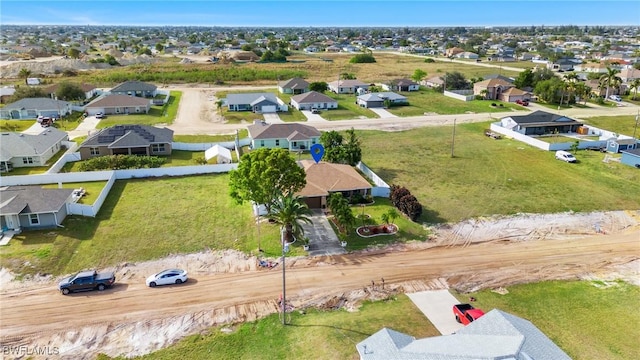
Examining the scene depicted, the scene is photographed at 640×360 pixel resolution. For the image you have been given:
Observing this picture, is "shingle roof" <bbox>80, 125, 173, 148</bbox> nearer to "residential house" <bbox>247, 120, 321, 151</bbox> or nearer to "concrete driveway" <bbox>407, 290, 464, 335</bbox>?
"residential house" <bbox>247, 120, 321, 151</bbox>

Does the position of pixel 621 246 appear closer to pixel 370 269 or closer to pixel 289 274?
pixel 370 269

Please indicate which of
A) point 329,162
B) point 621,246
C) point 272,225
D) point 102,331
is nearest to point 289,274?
point 272,225

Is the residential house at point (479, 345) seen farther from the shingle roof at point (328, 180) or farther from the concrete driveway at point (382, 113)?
the concrete driveway at point (382, 113)

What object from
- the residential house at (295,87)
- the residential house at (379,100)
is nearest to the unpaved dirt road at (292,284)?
the residential house at (379,100)

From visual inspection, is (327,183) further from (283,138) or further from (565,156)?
(565,156)

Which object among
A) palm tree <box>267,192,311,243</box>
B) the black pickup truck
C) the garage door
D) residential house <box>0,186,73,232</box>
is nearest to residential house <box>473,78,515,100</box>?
the garage door

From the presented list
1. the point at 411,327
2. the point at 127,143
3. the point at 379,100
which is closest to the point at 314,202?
the point at 411,327
